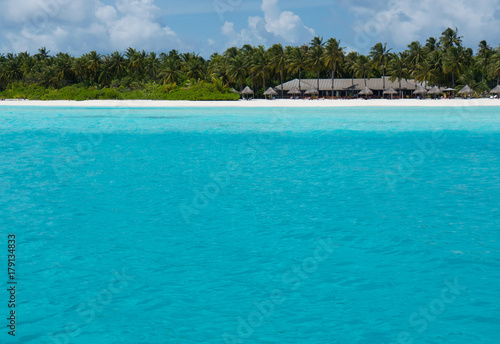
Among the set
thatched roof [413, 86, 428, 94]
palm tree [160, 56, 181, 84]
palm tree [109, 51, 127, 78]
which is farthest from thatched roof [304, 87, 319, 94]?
palm tree [109, 51, 127, 78]

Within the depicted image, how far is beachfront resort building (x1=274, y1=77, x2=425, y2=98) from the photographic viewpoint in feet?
312

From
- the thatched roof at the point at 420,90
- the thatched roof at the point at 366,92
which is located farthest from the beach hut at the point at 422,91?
the thatched roof at the point at 366,92

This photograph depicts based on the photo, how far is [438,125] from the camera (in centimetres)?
4172

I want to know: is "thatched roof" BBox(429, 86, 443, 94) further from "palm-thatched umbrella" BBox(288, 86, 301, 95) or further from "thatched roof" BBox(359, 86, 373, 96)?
"palm-thatched umbrella" BBox(288, 86, 301, 95)

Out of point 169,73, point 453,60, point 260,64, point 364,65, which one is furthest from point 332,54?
point 169,73

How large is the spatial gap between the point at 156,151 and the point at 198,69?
241ft

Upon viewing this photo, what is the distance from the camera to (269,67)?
95562 mm

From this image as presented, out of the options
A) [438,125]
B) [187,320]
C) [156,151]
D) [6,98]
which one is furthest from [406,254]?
[6,98]

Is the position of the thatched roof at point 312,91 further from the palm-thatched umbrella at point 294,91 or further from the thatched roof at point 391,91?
the thatched roof at point 391,91

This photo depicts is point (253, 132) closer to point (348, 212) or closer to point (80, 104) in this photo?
point (348, 212)

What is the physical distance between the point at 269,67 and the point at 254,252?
88490mm

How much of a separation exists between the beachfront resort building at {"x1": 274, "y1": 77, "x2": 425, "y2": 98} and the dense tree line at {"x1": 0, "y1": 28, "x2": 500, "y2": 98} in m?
1.59

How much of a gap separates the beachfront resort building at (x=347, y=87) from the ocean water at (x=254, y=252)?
7692 cm

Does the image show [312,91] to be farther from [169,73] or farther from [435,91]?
[169,73]
